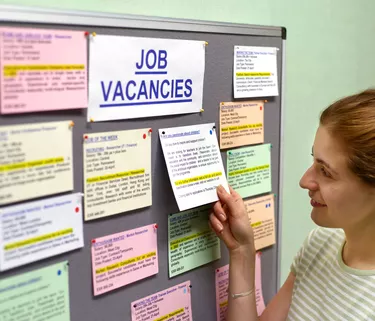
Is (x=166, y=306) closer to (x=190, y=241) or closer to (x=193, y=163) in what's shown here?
(x=190, y=241)

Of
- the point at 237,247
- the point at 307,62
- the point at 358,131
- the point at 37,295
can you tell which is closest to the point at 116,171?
the point at 37,295

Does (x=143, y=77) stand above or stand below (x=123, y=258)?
above

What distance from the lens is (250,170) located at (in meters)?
1.13

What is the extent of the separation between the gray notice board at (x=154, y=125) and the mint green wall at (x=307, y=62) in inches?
5.9

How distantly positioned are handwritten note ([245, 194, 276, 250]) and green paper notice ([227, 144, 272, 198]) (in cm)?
2

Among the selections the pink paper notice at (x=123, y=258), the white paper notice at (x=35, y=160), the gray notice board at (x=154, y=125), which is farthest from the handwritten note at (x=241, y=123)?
the white paper notice at (x=35, y=160)

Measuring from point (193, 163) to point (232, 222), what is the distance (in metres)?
0.16

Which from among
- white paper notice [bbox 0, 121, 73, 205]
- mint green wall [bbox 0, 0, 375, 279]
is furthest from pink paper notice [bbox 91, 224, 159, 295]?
mint green wall [bbox 0, 0, 375, 279]

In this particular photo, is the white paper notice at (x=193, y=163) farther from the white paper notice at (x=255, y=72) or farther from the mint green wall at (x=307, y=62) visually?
the mint green wall at (x=307, y=62)

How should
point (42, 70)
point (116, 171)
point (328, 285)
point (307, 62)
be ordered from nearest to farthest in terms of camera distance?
point (42, 70)
point (116, 171)
point (328, 285)
point (307, 62)

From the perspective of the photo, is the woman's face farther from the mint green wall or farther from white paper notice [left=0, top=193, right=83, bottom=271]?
white paper notice [left=0, top=193, right=83, bottom=271]

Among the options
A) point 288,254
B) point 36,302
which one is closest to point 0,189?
point 36,302

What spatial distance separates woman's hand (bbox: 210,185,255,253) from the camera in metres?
1.02

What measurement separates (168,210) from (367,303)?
0.45 m
